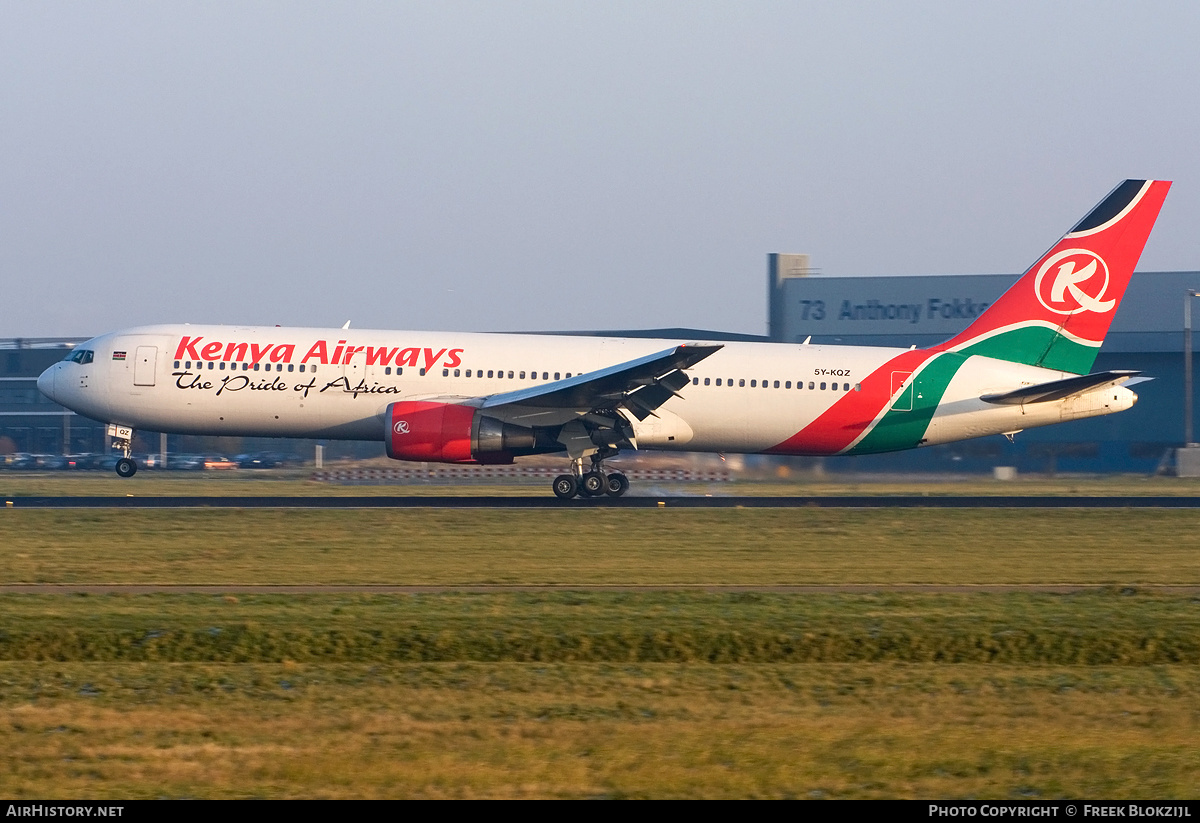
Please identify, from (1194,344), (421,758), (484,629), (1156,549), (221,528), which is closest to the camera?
(421,758)

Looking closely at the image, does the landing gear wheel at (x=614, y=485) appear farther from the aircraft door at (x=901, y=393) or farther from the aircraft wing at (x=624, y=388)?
the aircraft door at (x=901, y=393)

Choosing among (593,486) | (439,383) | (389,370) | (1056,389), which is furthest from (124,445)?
(1056,389)

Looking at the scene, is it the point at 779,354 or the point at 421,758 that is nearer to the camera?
the point at 421,758

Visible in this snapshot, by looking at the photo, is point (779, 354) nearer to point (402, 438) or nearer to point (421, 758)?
point (402, 438)

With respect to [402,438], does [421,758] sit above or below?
below

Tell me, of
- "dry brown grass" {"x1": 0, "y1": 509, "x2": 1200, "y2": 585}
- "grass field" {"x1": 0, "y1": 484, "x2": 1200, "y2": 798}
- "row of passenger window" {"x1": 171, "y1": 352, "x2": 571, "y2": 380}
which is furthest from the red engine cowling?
"grass field" {"x1": 0, "y1": 484, "x2": 1200, "y2": 798}

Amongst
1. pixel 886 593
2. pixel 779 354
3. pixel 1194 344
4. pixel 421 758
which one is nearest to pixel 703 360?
pixel 779 354

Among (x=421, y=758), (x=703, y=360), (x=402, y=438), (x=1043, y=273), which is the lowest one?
(x=421, y=758)

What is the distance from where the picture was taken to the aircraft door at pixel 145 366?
30.0m

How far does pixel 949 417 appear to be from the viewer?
99.6 feet

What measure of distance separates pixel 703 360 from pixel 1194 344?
147 feet

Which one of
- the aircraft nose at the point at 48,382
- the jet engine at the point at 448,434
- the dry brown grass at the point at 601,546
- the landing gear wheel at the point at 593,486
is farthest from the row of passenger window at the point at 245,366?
the landing gear wheel at the point at 593,486

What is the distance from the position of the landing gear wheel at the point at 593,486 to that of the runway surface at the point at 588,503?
0.17 m

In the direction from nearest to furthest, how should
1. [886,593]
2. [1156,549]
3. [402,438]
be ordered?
[886,593] → [1156,549] → [402,438]
